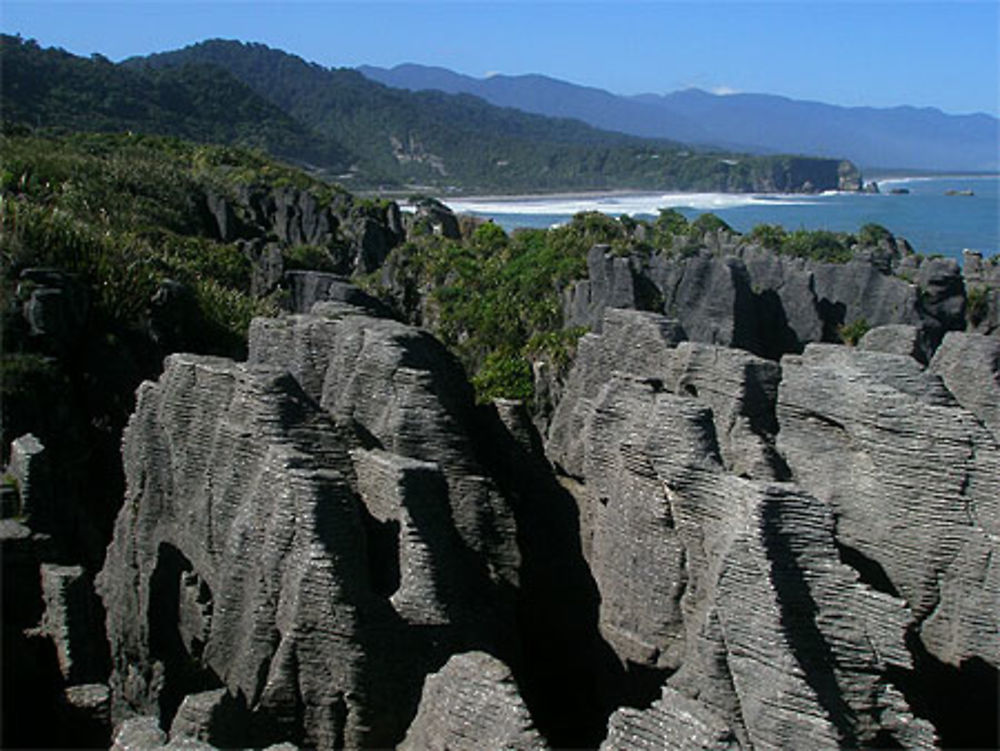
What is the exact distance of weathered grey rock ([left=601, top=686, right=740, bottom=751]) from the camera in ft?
20.9

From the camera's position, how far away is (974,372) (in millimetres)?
12461

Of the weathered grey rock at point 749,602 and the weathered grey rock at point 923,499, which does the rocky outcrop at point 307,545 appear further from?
the weathered grey rock at point 923,499

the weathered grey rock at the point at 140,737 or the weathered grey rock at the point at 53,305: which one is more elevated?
the weathered grey rock at the point at 53,305

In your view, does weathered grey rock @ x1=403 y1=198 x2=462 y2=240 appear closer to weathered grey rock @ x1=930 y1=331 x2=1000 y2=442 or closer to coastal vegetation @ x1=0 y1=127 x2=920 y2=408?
coastal vegetation @ x1=0 y1=127 x2=920 y2=408

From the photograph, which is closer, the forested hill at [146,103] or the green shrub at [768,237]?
the green shrub at [768,237]

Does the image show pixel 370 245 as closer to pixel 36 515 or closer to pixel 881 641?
pixel 36 515

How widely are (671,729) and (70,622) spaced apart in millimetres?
5651

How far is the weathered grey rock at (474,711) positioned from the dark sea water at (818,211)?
7920cm

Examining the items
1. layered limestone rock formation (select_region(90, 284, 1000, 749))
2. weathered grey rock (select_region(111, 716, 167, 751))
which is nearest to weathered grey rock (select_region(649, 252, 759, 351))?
layered limestone rock formation (select_region(90, 284, 1000, 749))

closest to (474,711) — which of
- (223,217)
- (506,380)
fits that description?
(506,380)

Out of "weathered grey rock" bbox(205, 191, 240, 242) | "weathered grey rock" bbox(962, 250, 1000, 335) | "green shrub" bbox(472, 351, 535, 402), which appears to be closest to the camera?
"green shrub" bbox(472, 351, 535, 402)

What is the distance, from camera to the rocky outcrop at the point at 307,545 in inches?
328

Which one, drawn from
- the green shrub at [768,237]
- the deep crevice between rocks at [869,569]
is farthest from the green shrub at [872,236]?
the deep crevice between rocks at [869,569]

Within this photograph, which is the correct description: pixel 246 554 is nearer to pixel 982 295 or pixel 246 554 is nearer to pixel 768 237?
pixel 982 295
